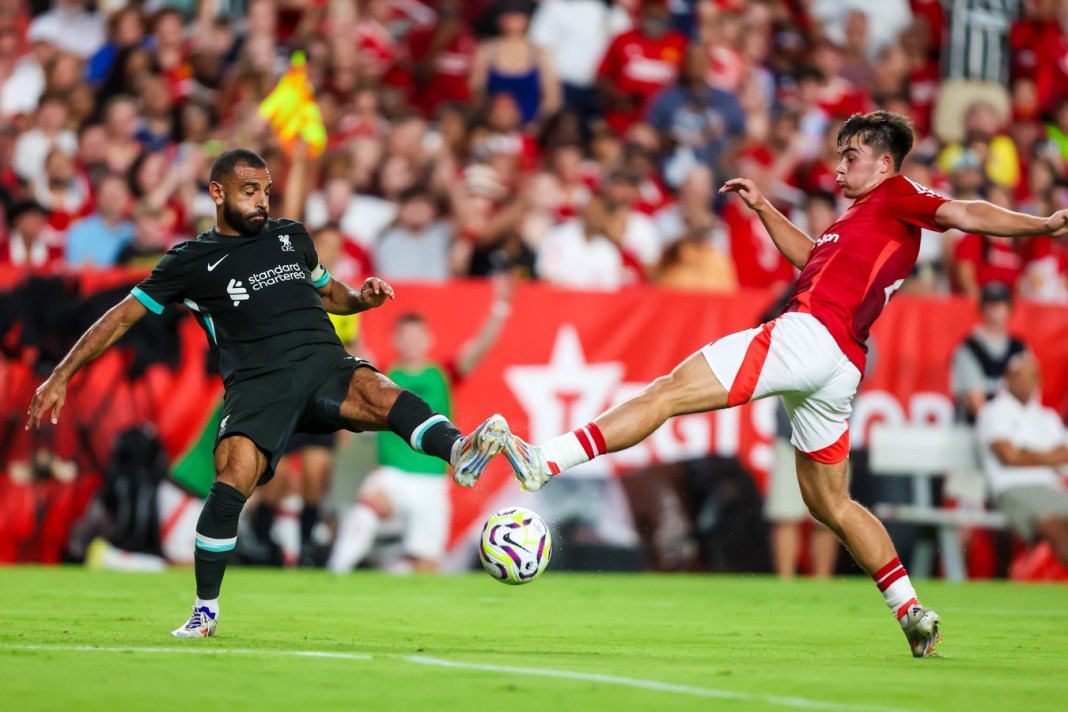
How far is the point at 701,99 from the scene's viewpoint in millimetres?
19297

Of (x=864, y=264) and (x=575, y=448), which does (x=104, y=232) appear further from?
(x=864, y=264)

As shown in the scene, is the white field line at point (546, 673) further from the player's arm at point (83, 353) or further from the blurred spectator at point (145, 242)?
the blurred spectator at point (145, 242)

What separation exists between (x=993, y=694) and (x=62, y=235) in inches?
441

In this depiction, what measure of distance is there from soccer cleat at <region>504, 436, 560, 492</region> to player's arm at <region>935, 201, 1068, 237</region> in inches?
88.8

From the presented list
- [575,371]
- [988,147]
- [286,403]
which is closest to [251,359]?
[286,403]

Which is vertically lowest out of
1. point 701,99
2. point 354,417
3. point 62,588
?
point 62,588

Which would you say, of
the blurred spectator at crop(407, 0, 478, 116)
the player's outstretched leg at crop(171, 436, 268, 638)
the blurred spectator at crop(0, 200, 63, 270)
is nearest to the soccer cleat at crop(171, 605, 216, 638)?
the player's outstretched leg at crop(171, 436, 268, 638)

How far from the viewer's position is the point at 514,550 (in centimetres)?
812

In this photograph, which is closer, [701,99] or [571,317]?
[571,317]

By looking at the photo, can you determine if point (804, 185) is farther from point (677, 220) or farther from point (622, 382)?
point (622, 382)

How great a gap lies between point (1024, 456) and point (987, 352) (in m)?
1.03

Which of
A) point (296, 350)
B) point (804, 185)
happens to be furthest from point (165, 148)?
point (296, 350)

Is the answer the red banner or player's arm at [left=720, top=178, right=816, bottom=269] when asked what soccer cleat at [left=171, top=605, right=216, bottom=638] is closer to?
player's arm at [left=720, top=178, right=816, bottom=269]

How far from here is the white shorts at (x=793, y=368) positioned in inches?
318
